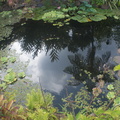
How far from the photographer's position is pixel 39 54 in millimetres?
3629

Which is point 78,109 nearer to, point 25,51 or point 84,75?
point 84,75

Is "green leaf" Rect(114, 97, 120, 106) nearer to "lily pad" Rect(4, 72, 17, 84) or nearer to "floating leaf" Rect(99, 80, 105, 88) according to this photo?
"floating leaf" Rect(99, 80, 105, 88)

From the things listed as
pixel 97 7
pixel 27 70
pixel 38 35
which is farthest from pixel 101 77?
pixel 97 7

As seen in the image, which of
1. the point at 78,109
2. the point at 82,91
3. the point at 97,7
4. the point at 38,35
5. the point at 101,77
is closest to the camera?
the point at 78,109

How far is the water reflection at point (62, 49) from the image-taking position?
286cm

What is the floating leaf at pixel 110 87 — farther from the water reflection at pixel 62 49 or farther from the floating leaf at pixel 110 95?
the water reflection at pixel 62 49

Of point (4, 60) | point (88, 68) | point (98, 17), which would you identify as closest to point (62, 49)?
point (88, 68)

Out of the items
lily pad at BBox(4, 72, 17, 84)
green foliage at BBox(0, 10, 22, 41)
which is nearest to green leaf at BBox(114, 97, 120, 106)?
lily pad at BBox(4, 72, 17, 84)

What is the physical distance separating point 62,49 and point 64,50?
8 centimetres

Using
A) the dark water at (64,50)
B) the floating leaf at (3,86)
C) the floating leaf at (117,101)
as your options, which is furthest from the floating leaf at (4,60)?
the floating leaf at (117,101)

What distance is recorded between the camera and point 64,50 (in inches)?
144

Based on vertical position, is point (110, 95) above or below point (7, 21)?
below

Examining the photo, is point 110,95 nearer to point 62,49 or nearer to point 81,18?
point 62,49

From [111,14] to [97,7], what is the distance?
3.38ft
